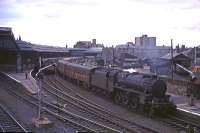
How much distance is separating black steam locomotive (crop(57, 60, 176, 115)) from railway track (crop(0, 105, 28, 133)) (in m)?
9.77

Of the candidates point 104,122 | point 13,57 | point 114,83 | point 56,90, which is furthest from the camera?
point 13,57

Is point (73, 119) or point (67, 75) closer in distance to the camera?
point (73, 119)

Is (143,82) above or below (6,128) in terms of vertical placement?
above

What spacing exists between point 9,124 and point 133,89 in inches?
428

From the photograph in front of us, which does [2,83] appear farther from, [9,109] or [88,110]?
[88,110]

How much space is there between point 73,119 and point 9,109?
6.66 metres

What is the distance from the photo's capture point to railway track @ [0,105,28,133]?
22.8 m

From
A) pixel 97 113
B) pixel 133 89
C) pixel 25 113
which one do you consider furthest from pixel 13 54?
pixel 97 113

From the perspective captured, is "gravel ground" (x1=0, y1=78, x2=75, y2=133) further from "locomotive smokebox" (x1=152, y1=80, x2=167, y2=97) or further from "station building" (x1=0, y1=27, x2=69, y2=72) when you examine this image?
"station building" (x1=0, y1=27, x2=69, y2=72)

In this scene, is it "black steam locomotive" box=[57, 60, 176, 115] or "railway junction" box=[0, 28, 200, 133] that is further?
"black steam locomotive" box=[57, 60, 176, 115]

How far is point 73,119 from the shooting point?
26.6 m

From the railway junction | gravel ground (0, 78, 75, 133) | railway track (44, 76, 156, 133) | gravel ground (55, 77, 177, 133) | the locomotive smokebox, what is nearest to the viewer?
gravel ground (0, 78, 75, 133)

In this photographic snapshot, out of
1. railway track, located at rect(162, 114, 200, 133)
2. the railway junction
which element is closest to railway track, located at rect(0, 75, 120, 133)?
the railway junction

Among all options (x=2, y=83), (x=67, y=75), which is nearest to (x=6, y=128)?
(x=2, y=83)
